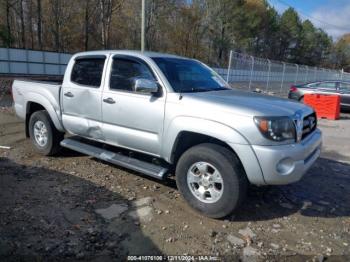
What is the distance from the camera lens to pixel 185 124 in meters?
4.20

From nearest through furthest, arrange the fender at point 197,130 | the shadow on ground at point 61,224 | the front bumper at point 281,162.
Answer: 1. the shadow on ground at point 61,224
2. the front bumper at point 281,162
3. the fender at point 197,130

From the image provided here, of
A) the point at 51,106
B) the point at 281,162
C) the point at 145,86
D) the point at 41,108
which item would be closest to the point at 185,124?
the point at 145,86

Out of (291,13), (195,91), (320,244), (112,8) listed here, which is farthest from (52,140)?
(291,13)

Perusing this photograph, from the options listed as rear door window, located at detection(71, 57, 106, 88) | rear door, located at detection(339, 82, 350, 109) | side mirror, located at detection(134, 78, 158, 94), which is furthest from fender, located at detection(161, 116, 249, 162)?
rear door, located at detection(339, 82, 350, 109)

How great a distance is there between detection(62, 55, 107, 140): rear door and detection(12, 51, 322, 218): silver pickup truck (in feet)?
0.05

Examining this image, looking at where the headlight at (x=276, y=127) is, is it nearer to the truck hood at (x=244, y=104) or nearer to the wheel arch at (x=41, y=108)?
the truck hood at (x=244, y=104)

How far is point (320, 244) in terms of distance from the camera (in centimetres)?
374

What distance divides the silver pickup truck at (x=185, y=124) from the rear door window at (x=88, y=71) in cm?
2

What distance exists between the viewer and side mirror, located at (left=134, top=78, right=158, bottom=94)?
4.40m

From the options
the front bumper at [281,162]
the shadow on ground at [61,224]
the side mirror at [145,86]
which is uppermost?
the side mirror at [145,86]

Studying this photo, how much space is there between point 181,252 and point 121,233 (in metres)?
0.70

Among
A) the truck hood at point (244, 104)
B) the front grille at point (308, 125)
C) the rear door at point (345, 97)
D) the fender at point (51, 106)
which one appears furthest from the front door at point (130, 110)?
the rear door at point (345, 97)

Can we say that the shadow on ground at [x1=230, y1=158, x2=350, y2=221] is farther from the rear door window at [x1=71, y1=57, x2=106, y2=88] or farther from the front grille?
the rear door window at [x1=71, y1=57, x2=106, y2=88]

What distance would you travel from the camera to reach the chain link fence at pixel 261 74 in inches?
715
